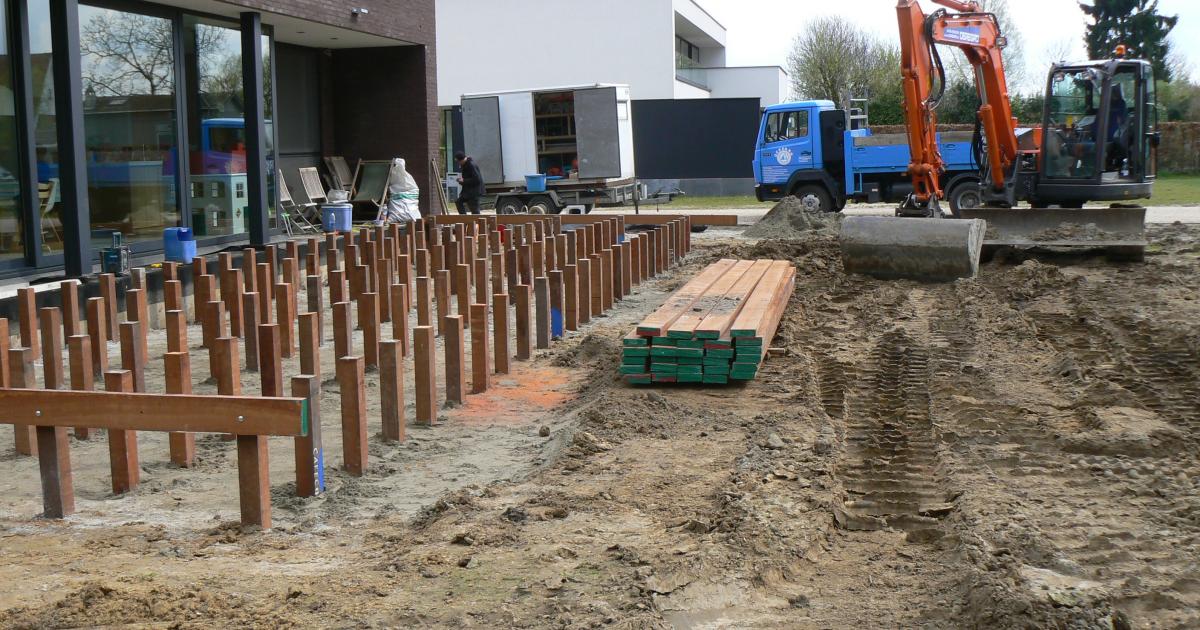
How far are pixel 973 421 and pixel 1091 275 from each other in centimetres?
794

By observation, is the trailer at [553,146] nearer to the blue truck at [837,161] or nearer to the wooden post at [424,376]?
the blue truck at [837,161]

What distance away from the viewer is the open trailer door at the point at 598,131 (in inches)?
987

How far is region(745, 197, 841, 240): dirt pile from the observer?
2016 cm

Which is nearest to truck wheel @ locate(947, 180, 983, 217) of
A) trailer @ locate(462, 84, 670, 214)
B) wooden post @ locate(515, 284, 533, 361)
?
trailer @ locate(462, 84, 670, 214)

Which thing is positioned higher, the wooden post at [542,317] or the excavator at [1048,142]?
the excavator at [1048,142]

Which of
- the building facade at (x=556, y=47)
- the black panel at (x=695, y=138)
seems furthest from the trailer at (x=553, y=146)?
the building facade at (x=556, y=47)

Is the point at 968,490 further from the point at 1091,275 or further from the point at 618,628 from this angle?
the point at 1091,275

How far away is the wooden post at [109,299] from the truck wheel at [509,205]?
1564 cm

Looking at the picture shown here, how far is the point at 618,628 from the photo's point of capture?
→ 4.03 metres

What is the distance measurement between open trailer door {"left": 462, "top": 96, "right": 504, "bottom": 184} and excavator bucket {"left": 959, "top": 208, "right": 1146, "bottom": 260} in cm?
1214

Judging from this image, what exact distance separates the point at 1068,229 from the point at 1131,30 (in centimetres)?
A: 4719

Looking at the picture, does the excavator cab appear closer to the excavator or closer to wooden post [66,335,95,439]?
the excavator

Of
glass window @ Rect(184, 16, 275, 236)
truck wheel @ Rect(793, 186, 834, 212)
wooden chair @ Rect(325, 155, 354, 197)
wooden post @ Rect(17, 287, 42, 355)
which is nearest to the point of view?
wooden post @ Rect(17, 287, 42, 355)

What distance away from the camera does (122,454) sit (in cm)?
609
